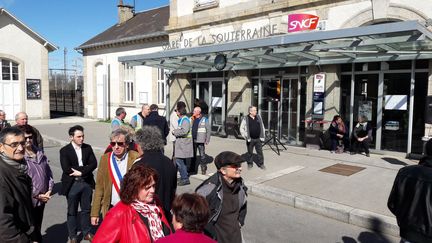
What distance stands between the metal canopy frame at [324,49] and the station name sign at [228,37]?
1.08 metres

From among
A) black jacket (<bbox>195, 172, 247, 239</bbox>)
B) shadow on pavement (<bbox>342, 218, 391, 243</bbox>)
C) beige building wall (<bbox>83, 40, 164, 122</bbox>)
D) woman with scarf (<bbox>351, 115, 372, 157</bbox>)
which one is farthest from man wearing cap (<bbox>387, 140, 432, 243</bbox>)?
beige building wall (<bbox>83, 40, 164, 122</bbox>)

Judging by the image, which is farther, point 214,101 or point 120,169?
point 214,101

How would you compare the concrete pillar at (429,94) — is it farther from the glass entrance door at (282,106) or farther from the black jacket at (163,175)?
the black jacket at (163,175)

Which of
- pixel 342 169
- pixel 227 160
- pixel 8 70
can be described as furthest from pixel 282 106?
pixel 8 70

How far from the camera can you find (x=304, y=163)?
970cm

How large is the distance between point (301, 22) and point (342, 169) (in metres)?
5.52

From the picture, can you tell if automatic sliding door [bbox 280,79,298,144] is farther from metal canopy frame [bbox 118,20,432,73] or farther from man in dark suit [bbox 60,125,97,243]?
man in dark suit [bbox 60,125,97,243]

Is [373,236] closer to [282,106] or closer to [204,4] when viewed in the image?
[282,106]

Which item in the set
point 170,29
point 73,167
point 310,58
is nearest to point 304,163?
point 310,58

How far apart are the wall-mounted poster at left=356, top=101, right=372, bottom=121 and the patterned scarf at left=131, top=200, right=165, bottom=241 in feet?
32.6

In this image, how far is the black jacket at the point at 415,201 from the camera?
10.2ft

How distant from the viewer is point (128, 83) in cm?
2239

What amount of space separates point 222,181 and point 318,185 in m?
4.87

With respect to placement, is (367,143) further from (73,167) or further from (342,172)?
(73,167)
